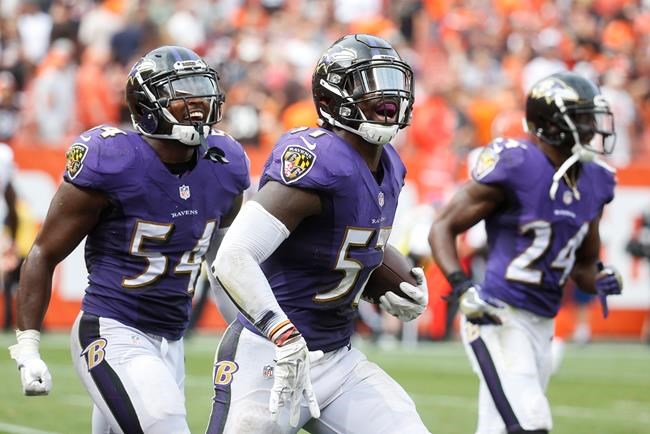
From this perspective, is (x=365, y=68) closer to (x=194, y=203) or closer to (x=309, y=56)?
(x=194, y=203)

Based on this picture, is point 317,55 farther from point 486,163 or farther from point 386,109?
point 386,109

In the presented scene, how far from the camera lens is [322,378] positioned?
162 inches

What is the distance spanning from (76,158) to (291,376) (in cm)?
116

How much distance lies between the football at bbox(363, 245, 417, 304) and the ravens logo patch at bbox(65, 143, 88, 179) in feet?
3.52

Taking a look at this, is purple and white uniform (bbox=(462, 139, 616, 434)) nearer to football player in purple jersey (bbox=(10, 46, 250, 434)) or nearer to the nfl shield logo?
football player in purple jersey (bbox=(10, 46, 250, 434))

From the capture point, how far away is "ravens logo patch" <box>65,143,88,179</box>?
4.31 metres

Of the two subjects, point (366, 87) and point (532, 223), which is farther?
point (532, 223)

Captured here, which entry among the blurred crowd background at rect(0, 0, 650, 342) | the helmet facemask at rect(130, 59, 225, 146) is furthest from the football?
the blurred crowd background at rect(0, 0, 650, 342)

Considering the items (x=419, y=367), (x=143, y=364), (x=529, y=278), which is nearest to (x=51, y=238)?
(x=143, y=364)

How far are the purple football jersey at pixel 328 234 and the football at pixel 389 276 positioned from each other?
23cm

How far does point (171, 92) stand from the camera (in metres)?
4.47

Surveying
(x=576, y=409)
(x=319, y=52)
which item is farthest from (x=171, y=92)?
(x=319, y=52)

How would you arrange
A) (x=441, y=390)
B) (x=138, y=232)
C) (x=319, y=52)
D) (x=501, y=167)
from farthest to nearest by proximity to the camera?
(x=319, y=52) < (x=441, y=390) < (x=501, y=167) < (x=138, y=232)

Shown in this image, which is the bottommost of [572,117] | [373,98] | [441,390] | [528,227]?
[441,390]
